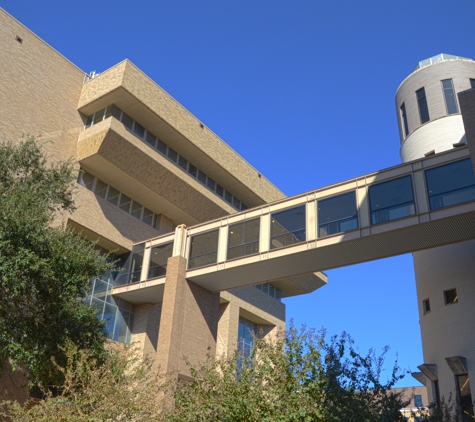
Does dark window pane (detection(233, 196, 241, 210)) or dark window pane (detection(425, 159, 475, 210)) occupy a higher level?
dark window pane (detection(233, 196, 241, 210))

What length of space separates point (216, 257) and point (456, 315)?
10.4 m

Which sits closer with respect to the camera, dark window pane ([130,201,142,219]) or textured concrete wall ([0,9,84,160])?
textured concrete wall ([0,9,84,160])

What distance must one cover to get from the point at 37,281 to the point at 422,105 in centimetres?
2043

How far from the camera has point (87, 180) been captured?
96.4 ft

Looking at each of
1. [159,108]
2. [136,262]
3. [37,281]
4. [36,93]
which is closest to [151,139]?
[159,108]

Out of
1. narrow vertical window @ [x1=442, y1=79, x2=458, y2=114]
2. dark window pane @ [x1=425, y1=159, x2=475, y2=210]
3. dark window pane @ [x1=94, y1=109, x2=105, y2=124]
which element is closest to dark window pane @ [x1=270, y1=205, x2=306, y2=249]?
dark window pane @ [x1=425, y1=159, x2=475, y2=210]

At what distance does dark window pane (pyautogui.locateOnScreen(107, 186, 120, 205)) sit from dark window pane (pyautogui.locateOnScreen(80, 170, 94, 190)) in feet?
3.94

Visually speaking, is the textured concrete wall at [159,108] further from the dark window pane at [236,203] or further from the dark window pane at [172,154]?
the dark window pane at [236,203]

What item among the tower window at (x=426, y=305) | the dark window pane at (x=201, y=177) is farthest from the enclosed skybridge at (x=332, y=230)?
the dark window pane at (x=201, y=177)

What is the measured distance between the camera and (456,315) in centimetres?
2172

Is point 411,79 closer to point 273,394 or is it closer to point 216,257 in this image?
point 216,257

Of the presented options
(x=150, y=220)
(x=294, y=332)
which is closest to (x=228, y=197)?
(x=150, y=220)

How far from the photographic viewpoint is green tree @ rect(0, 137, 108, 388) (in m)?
16.8

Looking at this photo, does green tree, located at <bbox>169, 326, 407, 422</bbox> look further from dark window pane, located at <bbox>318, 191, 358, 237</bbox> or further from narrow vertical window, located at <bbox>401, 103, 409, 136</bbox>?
narrow vertical window, located at <bbox>401, 103, 409, 136</bbox>
